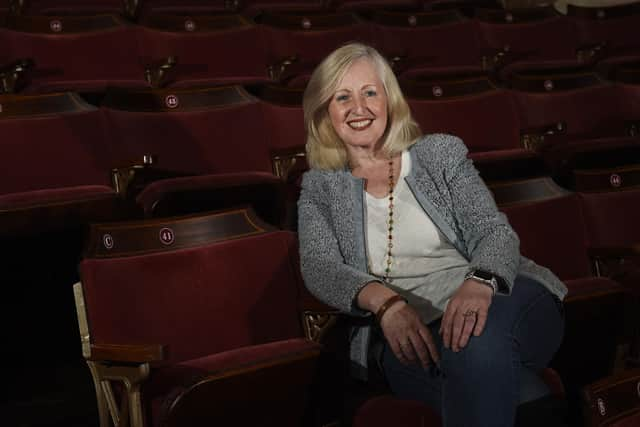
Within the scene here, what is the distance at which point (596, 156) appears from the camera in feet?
1.97

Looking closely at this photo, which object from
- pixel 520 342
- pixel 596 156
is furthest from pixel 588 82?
pixel 520 342

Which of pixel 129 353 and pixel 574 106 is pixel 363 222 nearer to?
pixel 129 353

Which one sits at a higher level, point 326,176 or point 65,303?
point 326,176

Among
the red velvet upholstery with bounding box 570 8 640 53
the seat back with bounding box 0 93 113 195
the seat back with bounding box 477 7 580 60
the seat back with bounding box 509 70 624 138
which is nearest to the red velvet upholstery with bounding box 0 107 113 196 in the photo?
the seat back with bounding box 0 93 113 195

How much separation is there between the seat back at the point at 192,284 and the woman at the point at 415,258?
58 mm

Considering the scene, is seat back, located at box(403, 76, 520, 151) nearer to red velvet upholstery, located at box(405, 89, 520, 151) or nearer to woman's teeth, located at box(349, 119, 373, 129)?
red velvet upholstery, located at box(405, 89, 520, 151)

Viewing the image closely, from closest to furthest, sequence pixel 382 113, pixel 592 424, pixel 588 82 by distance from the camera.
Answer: pixel 592 424 < pixel 382 113 < pixel 588 82

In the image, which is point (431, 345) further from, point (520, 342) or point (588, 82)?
point (588, 82)

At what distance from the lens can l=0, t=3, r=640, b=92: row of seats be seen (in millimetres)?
666

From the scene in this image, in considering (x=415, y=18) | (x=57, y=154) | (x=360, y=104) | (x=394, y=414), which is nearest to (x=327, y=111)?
(x=360, y=104)

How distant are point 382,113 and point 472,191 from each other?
45 mm

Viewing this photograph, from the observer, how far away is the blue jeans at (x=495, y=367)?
267mm

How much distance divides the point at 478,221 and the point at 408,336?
6 centimetres

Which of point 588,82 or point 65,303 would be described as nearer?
point 65,303
